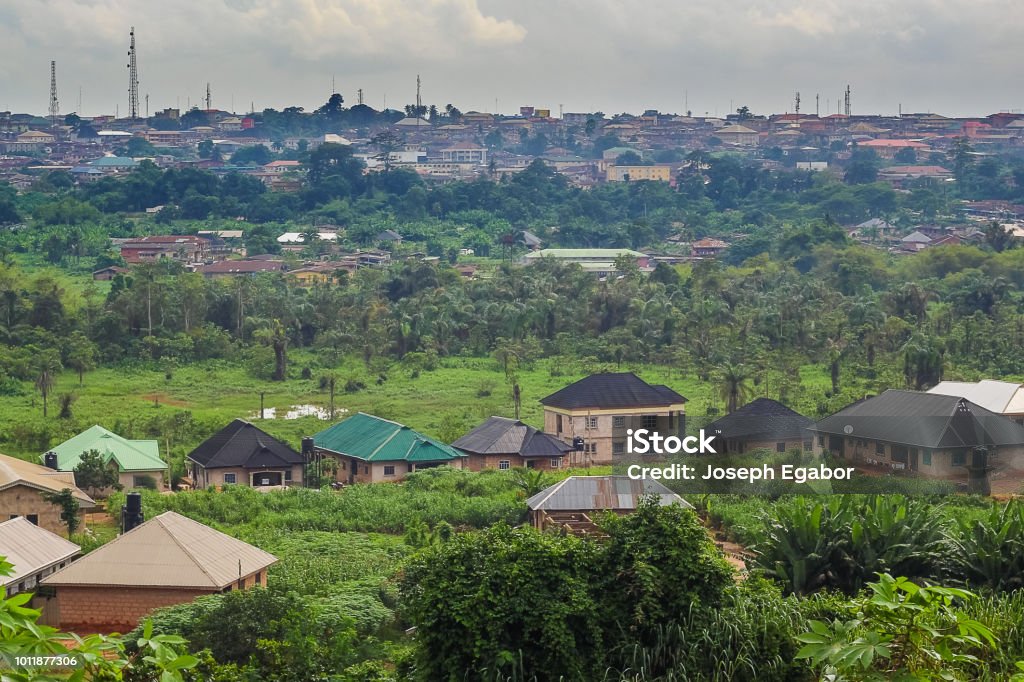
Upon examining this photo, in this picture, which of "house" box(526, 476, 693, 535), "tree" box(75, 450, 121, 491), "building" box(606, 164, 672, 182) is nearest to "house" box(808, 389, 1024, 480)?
"house" box(526, 476, 693, 535)

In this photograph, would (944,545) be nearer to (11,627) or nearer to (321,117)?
(11,627)

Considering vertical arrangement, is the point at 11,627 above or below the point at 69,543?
above

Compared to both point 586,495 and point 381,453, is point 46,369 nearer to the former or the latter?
point 381,453

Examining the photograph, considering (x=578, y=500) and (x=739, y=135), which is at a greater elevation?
(x=739, y=135)

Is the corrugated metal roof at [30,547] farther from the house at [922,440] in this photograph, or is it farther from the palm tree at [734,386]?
the palm tree at [734,386]

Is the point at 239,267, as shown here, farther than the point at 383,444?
Yes

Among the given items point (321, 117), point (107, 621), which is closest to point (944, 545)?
point (107, 621)

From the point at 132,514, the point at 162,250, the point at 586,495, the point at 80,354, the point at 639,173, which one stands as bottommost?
the point at 132,514

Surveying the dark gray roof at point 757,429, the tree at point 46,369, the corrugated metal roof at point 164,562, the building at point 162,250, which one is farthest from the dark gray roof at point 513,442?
the building at point 162,250

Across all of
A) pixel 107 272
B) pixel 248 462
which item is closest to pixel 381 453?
pixel 248 462
